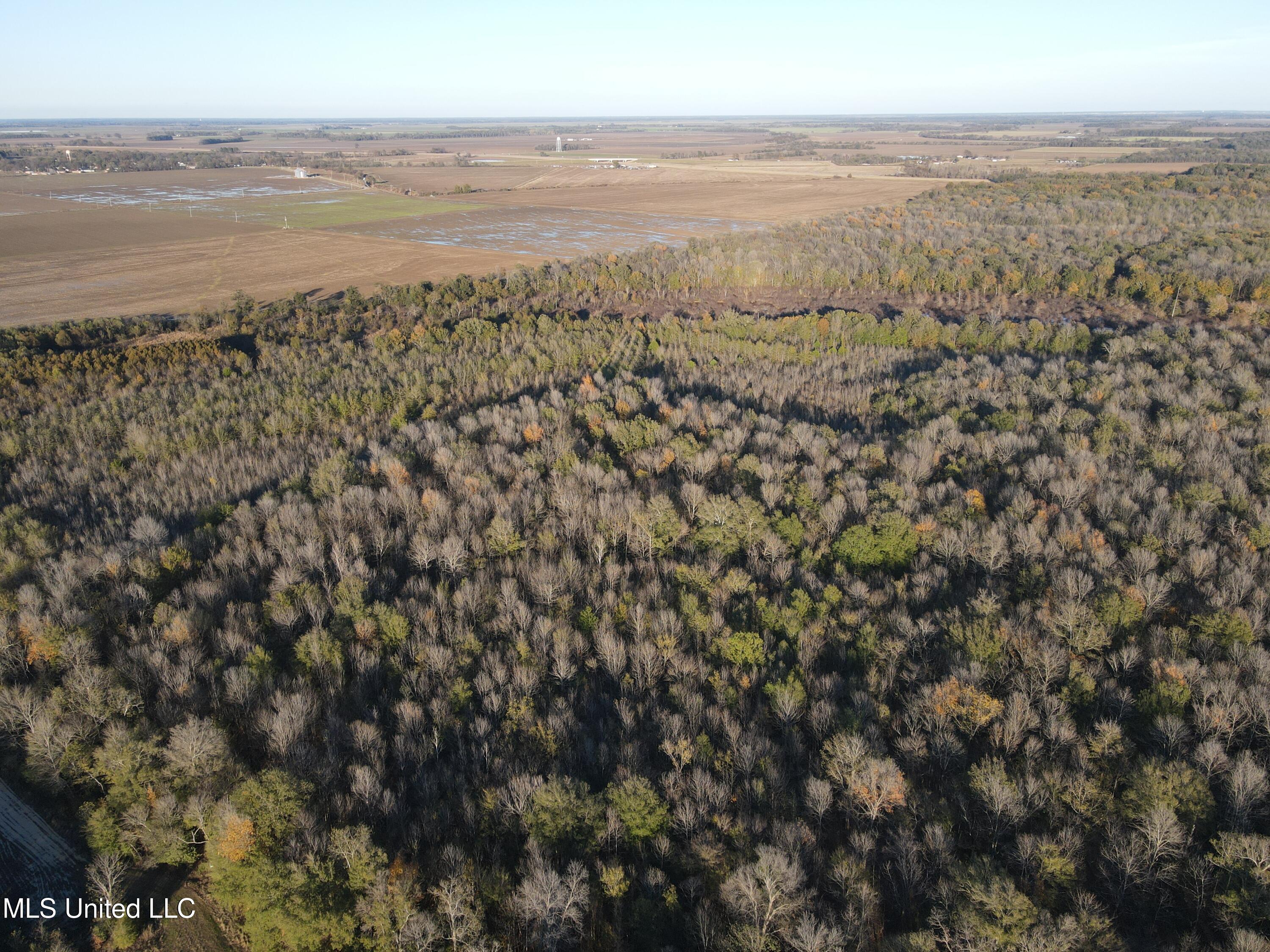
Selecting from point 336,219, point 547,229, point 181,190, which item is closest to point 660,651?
point 547,229

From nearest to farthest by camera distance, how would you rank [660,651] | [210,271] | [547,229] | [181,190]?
[660,651] < [210,271] < [547,229] < [181,190]

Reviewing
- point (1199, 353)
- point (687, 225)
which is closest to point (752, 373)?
point (1199, 353)

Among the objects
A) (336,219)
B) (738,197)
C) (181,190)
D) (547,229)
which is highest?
(181,190)

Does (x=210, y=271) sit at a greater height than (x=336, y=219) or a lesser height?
lesser

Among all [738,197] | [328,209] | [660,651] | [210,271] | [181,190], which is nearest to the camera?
[660,651]

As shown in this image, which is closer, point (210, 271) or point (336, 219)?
point (210, 271)

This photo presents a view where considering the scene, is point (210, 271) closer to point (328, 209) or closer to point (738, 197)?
point (328, 209)

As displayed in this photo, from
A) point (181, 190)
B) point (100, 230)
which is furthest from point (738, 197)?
point (181, 190)
